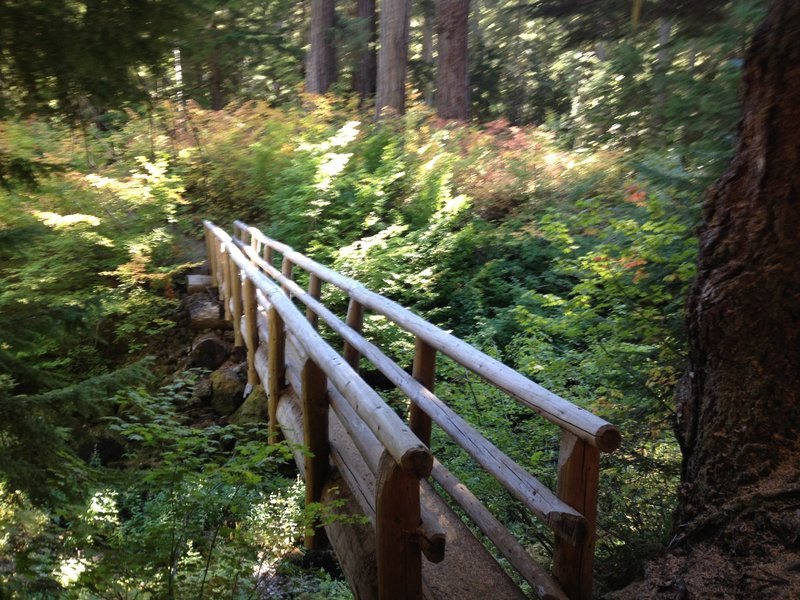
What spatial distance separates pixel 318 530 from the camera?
4148mm

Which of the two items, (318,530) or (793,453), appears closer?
(793,453)

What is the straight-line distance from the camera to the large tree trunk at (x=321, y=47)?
15.8 m

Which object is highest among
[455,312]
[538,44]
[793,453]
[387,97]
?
[538,44]

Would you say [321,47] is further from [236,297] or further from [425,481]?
[425,481]

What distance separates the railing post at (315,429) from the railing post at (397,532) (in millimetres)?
1516

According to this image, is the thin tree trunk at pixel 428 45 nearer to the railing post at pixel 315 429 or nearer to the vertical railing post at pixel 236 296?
the vertical railing post at pixel 236 296

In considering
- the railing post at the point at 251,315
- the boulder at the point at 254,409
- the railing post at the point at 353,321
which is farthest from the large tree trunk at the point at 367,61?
the railing post at the point at 353,321

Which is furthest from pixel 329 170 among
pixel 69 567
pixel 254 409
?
pixel 69 567

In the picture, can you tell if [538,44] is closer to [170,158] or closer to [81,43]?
[170,158]

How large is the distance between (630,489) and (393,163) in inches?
298

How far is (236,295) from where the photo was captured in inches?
314

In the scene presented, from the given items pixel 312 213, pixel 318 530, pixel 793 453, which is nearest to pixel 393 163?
pixel 312 213

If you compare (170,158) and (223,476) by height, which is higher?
(170,158)

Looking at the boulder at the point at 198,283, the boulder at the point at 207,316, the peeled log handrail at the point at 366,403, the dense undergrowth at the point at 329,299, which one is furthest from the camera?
the boulder at the point at 198,283
